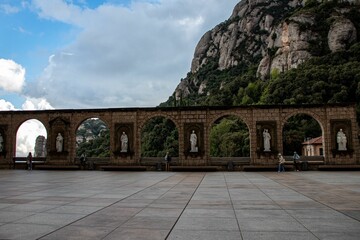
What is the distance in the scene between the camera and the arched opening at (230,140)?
61.4m

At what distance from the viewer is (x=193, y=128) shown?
89.9 ft

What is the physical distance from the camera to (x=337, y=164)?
83.3 ft

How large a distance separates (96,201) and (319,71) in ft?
228

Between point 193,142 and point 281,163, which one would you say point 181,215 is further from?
point 193,142

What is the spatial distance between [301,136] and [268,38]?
71.5 m

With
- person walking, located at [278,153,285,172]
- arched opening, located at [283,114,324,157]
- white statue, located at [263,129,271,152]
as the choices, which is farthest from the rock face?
person walking, located at [278,153,285,172]

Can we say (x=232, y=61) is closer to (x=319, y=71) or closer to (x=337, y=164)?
(x=319, y=71)

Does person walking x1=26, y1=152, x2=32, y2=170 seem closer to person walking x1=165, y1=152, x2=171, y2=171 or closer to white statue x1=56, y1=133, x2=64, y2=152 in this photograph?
white statue x1=56, y1=133, x2=64, y2=152

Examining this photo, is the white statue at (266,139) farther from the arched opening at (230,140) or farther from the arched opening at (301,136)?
the arched opening at (301,136)

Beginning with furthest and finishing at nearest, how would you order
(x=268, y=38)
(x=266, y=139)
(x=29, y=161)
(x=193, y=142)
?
(x=268, y=38) < (x=29, y=161) < (x=193, y=142) < (x=266, y=139)

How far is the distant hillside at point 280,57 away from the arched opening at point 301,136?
4.84m

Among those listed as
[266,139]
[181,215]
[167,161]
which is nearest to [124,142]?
[167,161]

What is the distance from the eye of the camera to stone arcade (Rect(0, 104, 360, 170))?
25.9m

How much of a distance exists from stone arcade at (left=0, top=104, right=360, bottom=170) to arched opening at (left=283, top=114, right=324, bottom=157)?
95.2 ft
